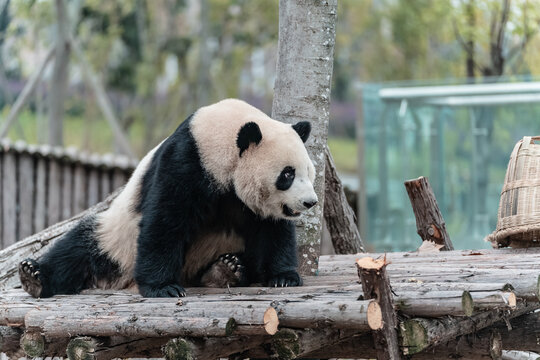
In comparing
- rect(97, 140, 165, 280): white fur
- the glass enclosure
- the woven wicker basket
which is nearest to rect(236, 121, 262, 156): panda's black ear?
rect(97, 140, 165, 280): white fur

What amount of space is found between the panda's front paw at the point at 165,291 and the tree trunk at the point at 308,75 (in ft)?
3.19

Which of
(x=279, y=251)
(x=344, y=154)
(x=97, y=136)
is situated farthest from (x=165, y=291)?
(x=344, y=154)

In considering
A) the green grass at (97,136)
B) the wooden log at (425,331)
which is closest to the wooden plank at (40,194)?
the wooden log at (425,331)

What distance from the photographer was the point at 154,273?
3812mm

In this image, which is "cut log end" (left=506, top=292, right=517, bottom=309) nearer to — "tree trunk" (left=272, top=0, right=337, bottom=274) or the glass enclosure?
"tree trunk" (left=272, top=0, right=337, bottom=274)

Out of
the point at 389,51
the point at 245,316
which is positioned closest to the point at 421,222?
the point at 245,316

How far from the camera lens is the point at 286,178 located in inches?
148

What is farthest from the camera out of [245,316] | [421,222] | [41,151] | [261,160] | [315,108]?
[41,151]

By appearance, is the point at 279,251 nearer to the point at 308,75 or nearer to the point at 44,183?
the point at 308,75

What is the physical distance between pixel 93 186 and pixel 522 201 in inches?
192

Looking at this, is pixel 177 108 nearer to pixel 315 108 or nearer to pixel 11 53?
pixel 11 53

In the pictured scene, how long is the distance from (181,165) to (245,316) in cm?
95

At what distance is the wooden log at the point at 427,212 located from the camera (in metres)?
5.52

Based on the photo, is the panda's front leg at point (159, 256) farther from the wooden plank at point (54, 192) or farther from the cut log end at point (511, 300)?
the wooden plank at point (54, 192)
